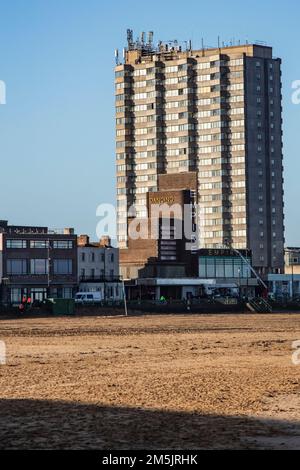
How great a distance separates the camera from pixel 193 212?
7475 inches

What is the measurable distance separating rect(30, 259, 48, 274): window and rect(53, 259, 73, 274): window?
5.84 ft

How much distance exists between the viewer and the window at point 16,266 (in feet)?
474

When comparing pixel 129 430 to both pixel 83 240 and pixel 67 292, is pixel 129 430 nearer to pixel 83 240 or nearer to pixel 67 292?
pixel 67 292

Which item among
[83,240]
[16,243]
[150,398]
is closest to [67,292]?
[16,243]

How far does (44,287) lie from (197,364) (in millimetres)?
109950

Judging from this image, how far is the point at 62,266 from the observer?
489 feet

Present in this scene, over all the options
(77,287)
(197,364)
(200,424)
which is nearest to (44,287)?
(77,287)

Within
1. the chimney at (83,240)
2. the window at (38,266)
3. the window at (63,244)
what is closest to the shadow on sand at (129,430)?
the window at (38,266)

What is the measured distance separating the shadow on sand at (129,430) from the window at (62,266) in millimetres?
122715

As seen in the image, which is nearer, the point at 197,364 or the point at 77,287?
the point at 197,364

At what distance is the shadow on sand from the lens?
66.5ft

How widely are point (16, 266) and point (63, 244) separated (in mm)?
8595
